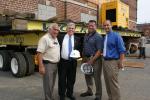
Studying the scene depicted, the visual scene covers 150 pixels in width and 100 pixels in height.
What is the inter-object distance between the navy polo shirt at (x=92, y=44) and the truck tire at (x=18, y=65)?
11.1 feet

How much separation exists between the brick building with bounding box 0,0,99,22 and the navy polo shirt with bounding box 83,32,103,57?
447 cm

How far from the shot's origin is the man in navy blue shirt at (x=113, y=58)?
694cm

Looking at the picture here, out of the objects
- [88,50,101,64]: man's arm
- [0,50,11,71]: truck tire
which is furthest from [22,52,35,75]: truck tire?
[88,50,101,64]: man's arm

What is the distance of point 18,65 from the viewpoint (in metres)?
10.6

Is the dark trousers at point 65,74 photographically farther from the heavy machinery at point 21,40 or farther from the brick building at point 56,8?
the brick building at point 56,8

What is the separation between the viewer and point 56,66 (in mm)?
7160

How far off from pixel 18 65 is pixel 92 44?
12.4 ft

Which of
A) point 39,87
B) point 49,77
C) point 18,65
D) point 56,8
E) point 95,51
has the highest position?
point 56,8

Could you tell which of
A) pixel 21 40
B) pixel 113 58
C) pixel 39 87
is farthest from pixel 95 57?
pixel 21 40

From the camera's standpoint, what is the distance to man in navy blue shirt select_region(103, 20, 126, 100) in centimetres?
694

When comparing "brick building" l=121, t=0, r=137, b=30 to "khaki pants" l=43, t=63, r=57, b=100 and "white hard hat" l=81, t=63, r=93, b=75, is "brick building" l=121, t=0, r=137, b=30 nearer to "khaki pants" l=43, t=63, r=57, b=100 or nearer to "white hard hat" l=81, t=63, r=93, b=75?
"white hard hat" l=81, t=63, r=93, b=75

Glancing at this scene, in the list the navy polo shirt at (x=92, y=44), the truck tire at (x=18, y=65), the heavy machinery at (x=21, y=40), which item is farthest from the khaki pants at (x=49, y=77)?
the truck tire at (x=18, y=65)

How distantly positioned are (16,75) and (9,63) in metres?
1.16

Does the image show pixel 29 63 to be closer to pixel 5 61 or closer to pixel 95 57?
pixel 5 61
